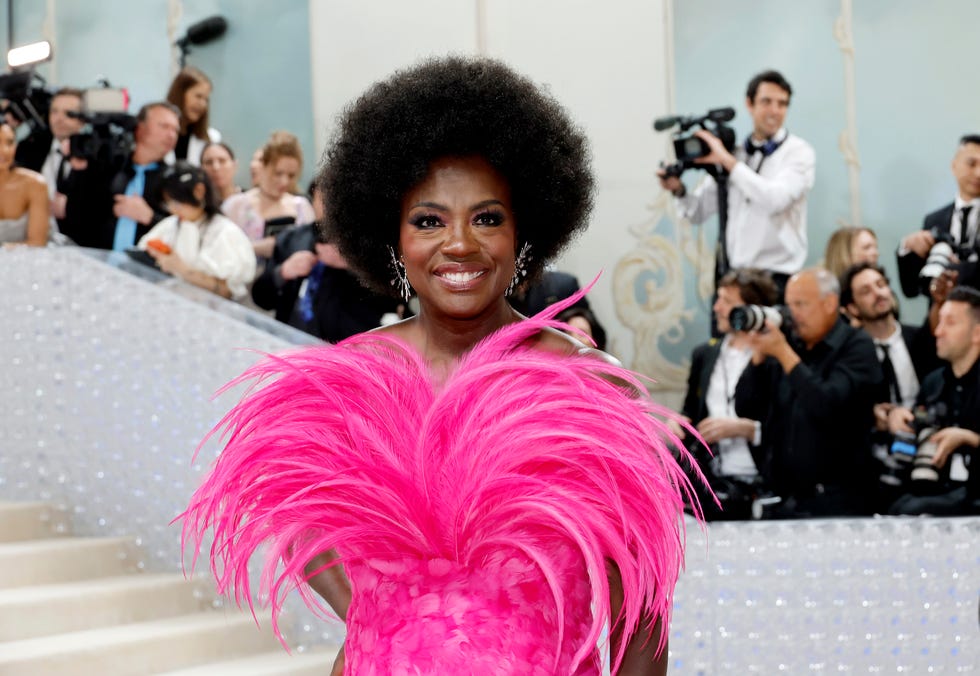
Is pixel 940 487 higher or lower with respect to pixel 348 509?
lower

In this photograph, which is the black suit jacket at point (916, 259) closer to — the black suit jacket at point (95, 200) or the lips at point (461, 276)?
the black suit jacket at point (95, 200)

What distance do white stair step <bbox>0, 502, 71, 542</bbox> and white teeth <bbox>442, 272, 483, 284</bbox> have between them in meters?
2.72

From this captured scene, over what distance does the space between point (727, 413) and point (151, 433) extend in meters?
1.73

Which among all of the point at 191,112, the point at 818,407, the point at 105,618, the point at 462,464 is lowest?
the point at 105,618

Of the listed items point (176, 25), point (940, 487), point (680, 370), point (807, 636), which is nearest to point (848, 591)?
point (807, 636)

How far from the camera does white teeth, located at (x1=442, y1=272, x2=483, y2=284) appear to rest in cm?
163

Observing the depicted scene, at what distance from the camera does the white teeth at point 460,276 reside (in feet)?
5.34

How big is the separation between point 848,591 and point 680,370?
3.29 metres

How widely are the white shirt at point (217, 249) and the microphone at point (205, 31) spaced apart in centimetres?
299

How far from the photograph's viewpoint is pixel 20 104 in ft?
17.3

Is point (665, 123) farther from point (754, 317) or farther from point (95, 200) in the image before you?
point (95, 200)

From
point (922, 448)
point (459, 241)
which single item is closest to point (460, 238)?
point (459, 241)

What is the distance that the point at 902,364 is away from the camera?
163 inches

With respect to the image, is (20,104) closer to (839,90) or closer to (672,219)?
(672,219)
